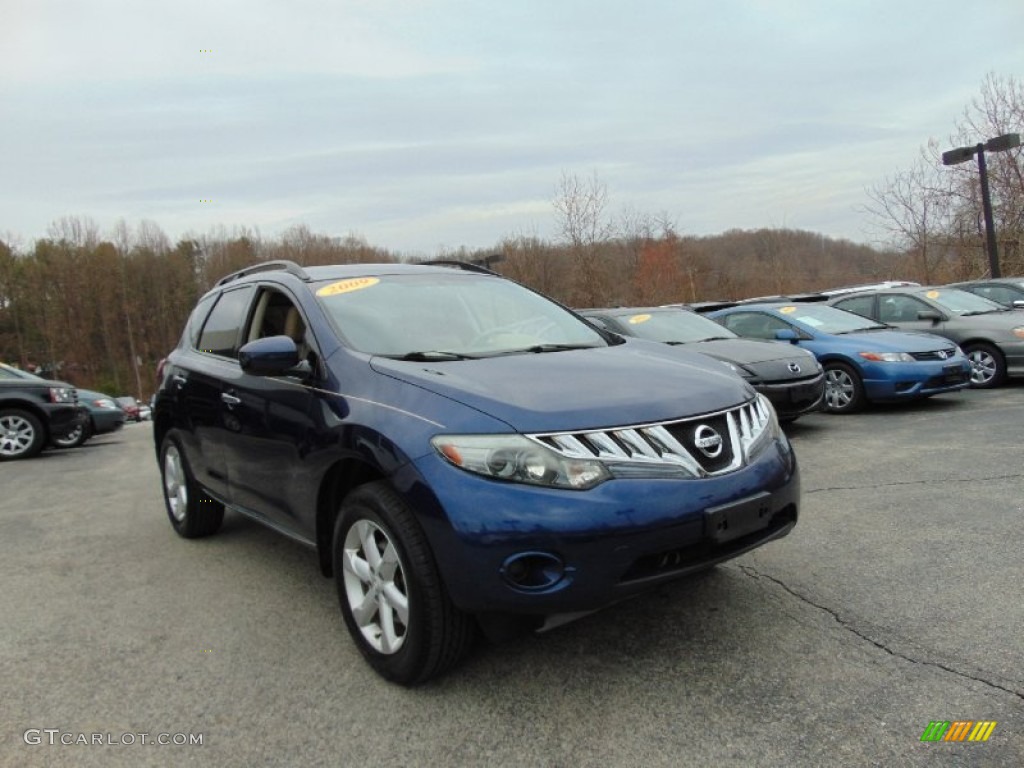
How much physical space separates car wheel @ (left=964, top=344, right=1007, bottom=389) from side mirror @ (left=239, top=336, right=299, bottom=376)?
30.1 feet

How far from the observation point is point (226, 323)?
172 inches

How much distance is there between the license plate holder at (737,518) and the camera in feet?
7.85

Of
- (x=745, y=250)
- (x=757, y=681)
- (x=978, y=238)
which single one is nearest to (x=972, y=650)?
(x=757, y=681)

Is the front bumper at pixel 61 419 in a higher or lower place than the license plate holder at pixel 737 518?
higher

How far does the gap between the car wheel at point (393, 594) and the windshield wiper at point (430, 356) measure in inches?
23.2

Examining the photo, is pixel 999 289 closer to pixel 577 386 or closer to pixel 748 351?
pixel 748 351

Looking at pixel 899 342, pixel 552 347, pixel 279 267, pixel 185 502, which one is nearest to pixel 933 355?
pixel 899 342

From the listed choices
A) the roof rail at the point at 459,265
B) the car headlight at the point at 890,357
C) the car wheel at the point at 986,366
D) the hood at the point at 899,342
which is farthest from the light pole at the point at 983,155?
the roof rail at the point at 459,265

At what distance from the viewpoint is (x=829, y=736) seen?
214 centimetres

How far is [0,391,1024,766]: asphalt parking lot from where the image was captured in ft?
7.27

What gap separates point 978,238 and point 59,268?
6222 centimetres

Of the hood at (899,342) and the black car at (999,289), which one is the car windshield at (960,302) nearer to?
the black car at (999,289)

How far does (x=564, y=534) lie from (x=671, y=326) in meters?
6.13

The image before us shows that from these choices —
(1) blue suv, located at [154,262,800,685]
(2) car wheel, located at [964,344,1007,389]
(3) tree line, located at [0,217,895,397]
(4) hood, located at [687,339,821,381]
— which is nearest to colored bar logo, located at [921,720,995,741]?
(1) blue suv, located at [154,262,800,685]
